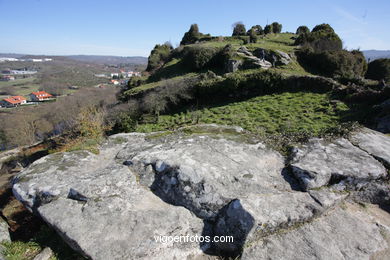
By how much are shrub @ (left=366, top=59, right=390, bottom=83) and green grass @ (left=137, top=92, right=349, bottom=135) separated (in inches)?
542

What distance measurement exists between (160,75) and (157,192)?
27834mm

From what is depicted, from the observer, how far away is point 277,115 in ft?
40.7

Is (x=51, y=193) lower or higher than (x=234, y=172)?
lower

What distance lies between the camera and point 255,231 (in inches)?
148

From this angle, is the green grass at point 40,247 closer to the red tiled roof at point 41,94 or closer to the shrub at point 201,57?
the shrub at point 201,57

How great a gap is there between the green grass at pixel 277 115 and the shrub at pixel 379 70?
13.8 m

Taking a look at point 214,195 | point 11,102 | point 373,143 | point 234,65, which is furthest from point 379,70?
point 11,102

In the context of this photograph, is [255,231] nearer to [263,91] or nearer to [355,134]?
[355,134]

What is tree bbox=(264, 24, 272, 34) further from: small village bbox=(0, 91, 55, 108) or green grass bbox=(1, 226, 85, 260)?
small village bbox=(0, 91, 55, 108)

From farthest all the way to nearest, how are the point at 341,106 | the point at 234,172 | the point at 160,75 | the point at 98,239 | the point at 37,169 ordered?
the point at 160,75
the point at 341,106
the point at 37,169
the point at 234,172
the point at 98,239

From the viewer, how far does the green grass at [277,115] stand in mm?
10562

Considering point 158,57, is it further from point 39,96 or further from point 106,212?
point 39,96

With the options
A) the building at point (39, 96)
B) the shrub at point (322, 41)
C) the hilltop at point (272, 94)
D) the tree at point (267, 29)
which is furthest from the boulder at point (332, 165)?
the building at point (39, 96)

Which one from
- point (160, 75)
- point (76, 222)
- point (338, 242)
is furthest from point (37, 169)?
point (160, 75)
